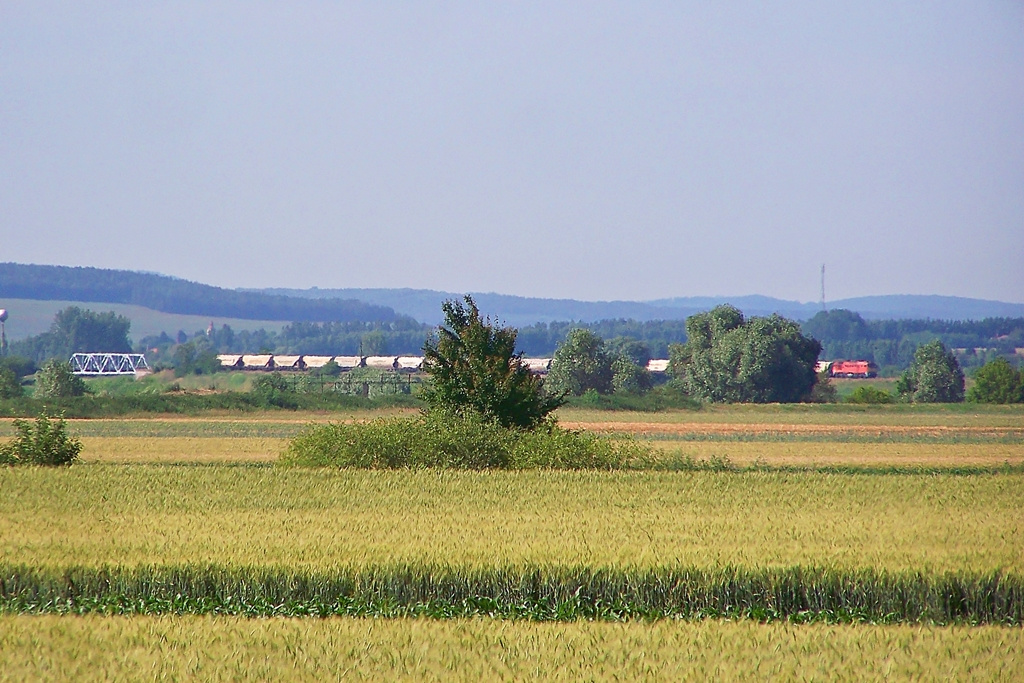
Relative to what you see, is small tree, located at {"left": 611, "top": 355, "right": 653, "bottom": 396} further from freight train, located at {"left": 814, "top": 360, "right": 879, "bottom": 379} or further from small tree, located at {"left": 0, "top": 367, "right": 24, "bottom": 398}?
freight train, located at {"left": 814, "top": 360, "right": 879, "bottom": 379}

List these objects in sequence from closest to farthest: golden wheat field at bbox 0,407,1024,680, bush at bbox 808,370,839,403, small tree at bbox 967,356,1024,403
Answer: golden wheat field at bbox 0,407,1024,680 < small tree at bbox 967,356,1024,403 < bush at bbox 808,370,839,403

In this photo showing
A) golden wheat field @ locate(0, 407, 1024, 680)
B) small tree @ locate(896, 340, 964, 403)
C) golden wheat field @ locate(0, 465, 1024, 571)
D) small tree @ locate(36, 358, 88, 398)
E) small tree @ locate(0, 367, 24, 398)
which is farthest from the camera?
small tree @ locate(896, 340, 964, 403)

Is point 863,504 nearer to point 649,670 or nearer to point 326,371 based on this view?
point 649,670

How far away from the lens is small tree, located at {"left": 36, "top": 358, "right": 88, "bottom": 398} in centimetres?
8800

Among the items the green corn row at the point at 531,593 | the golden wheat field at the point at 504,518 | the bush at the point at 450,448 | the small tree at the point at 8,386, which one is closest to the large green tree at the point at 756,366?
the small tree at the point at 8,386

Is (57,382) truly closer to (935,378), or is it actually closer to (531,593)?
(935,378)

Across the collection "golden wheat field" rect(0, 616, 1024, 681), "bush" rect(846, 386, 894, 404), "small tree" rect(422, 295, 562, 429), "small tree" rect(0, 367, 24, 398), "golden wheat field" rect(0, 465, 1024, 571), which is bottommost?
"bush" rect(846, 386, 894, 404)

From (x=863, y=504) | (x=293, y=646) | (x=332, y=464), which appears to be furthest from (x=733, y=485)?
Answer: (x=293, y=646)

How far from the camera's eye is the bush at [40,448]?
31.4 metres

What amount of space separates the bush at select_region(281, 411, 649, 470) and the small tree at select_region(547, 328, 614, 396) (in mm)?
73397

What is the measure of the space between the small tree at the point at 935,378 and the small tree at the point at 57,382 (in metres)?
74.0

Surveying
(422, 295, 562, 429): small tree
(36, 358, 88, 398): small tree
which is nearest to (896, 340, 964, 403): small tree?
(36, 358, 88, 398): small tree

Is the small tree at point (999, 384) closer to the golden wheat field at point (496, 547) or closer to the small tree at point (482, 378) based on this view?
the golden wheat field at point (496, 547)

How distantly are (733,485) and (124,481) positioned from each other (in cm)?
1351
